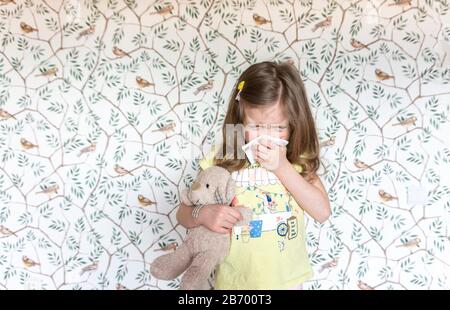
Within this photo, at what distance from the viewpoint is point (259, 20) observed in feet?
4.78

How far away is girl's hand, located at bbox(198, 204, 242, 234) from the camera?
1068mm

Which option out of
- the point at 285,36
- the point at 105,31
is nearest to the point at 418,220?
the point at 285,36

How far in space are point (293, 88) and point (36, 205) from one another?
2.92 feet

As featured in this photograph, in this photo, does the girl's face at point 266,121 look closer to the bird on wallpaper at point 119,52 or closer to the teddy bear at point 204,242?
the teddy bear at point 204,242

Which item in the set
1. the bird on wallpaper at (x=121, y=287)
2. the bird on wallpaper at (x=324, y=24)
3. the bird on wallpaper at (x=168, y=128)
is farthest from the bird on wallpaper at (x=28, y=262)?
the bird on wallpaper at (x=324, y=24)

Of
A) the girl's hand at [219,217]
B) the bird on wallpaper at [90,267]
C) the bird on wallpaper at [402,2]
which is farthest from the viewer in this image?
the bird on wallpaper at [90,267]

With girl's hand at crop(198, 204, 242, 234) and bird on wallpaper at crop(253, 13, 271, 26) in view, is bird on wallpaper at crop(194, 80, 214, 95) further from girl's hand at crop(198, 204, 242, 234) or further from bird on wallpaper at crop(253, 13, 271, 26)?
girl's hand at crop(198, 204, 242, 234)

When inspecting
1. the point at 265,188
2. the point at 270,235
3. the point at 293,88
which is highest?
the point at 293,88

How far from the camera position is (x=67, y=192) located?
1520 millimetres

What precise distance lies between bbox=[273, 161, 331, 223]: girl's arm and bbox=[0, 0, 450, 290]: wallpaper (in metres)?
0.29

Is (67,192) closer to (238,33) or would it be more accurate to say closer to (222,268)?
(222,268)

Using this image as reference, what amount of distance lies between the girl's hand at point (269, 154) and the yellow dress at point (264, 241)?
2.3 inches

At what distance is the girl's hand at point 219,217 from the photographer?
107 cm
